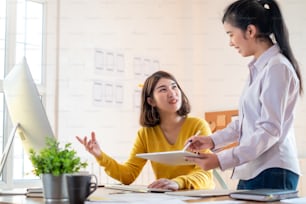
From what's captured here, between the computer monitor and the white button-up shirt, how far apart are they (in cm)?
56

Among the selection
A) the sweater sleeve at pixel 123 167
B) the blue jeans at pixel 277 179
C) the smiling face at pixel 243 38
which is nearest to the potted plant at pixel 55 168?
the blue jeans at pixel 277 179

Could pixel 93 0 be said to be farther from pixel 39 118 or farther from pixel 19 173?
pixel 39 118

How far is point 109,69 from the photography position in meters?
3.49

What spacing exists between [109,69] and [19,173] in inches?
39.7

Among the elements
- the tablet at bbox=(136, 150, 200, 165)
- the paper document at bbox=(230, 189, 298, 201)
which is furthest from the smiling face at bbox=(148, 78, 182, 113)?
the paper document at bbox=(230, 189, 298, 201)

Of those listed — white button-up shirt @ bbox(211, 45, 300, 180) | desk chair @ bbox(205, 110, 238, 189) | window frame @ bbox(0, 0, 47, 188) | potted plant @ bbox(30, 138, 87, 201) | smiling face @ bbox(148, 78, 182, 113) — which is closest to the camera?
potted plant @ bbox(30, 138, 87, 201)

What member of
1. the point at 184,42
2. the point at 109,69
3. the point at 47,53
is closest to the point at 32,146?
the point at 47,53

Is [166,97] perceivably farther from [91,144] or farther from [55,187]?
[55,187]

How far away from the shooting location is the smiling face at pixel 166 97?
214 cm

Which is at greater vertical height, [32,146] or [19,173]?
[32,146]

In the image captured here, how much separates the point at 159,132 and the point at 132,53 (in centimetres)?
167

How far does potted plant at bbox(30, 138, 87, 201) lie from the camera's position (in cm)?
108

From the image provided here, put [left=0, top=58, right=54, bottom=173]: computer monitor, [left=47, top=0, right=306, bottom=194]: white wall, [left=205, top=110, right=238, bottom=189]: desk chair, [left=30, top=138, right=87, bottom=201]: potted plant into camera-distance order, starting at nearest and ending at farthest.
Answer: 1. [left=30, top=138, right=87, bottom=201]: potted plant
2. [left=0, top=58, right=54, bottom=173]: computer monitor
3. [left=47, top=0, right=306, bottom=194]: white wall
4. [left=205, top=110, right=238, bottom=189]: desk chair

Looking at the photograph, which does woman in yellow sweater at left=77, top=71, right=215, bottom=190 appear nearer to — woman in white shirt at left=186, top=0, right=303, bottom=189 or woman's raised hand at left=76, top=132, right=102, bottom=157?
woman's raised hand at left=76, top=132, right=102, bottom=157
